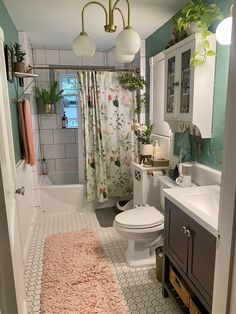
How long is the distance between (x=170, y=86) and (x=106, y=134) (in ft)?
4.06

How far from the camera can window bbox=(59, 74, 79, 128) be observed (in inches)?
155

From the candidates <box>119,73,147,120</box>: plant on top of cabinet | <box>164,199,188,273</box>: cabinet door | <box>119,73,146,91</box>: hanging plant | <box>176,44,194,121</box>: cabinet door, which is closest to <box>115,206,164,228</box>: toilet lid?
<box>164,199,188,273</box>: cabinet door

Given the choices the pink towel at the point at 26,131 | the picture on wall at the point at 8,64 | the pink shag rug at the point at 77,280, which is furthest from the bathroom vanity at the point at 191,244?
the picture on wall at the point at 8,64

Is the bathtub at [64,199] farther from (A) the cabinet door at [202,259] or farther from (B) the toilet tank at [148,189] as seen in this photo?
(A) the cabinet door at [202,259]

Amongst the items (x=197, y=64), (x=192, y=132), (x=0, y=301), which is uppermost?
(x=197, y=64)

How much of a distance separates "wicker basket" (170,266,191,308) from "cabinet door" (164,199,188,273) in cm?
14

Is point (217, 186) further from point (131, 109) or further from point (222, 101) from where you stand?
point (131, 109)

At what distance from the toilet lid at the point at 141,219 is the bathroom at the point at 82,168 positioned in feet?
1.44

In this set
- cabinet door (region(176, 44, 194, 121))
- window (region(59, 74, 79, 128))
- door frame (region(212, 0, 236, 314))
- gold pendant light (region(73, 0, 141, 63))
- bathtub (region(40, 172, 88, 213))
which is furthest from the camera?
window (region(59, 74, 79, 128))

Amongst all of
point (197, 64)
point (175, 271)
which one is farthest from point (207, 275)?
point (197, 64)

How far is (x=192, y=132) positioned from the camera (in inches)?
80.8

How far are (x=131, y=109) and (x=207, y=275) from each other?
94.1 inches

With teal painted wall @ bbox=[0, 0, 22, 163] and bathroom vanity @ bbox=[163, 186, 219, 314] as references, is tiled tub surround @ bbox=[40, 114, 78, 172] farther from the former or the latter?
bathroom vanity @ bbox=[163, 186, 219, 314]

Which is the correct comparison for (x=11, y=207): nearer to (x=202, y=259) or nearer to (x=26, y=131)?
(x=202, y=259)
